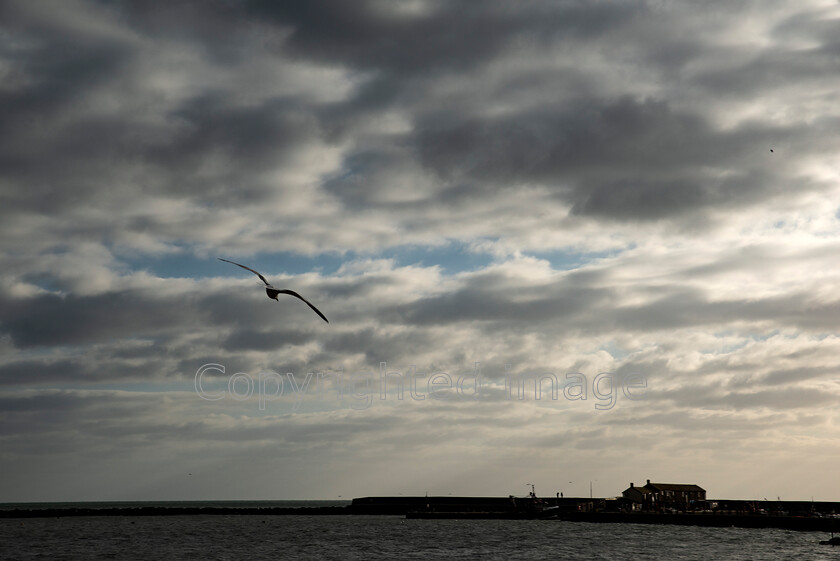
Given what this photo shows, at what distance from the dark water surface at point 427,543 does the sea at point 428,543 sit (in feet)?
0.31

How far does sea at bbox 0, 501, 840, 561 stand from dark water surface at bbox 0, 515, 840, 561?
94 mm

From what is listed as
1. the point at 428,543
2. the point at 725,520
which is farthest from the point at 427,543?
the point at 725,520

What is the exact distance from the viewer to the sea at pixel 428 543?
80.4 meters

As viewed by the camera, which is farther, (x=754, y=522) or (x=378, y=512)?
(x=378, y=512)

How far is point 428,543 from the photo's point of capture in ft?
308

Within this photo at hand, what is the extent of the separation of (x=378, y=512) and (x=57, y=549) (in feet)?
370

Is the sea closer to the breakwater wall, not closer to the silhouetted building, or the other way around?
the breakwater wall

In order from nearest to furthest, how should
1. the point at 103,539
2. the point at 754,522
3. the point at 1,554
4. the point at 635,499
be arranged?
the point at 1,554 < the point at 103,539 < the point at 754,522 < the point at 635,499

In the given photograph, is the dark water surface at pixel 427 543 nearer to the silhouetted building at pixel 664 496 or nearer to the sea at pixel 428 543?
the sea at pixel 428 543

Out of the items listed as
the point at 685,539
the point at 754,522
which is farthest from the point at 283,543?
the point at 754,522

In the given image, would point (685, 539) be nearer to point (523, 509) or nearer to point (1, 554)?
point (523, 509)

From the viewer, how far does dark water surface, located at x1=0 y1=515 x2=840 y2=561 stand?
80625 mm

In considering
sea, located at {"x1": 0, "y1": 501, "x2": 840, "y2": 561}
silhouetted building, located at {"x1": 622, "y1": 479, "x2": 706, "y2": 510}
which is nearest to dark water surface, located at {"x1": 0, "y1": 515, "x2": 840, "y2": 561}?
sea, located at {"x1": 0, "y1": 501, "x2": 840, "y2": 561}

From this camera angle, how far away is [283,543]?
9838cm
